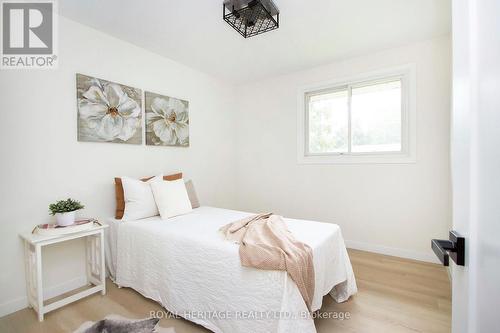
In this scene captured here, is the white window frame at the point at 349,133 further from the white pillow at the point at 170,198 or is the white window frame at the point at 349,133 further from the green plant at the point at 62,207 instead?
the green plant at the point at 62,207

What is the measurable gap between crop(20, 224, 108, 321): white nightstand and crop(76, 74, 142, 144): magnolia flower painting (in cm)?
93

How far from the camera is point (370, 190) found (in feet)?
9.75

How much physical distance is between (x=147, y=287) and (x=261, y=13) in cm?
254

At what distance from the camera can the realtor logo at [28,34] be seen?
1883 millimetres

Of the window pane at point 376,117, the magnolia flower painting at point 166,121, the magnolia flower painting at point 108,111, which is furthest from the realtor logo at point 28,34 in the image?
the window pane at point 376,117

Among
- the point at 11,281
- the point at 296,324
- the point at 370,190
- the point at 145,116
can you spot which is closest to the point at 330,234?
the point at 296,324

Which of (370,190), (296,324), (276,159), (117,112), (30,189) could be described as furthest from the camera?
(276,159)

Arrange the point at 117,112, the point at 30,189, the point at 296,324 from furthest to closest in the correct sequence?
the point at 117,112, the point at 30,189, the point at 296,324

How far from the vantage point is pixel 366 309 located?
5.98 feet

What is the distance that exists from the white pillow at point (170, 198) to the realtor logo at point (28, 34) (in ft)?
4.80

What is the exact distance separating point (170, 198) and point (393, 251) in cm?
274

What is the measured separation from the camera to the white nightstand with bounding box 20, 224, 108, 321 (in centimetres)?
171

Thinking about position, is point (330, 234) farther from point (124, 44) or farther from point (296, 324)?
point (124, 44)

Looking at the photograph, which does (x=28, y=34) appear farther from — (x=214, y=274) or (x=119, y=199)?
(x=214, y=274)
